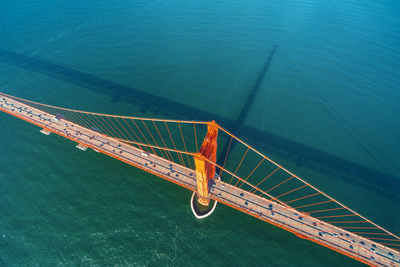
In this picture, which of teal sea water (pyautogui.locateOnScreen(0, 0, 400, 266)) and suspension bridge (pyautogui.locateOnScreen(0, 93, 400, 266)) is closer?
suspension bridge (pyautogui.locateOnScreen(0, 93, 400, 266))

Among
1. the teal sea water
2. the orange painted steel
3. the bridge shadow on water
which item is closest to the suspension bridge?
the orange painted steel

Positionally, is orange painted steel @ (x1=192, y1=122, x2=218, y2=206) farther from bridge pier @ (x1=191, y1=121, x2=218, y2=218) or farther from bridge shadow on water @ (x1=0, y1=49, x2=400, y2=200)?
bridge shadow on water @ (x1=0, y1=49, x2=400, y2=200)

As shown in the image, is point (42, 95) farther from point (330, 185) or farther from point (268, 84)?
point (330, 185)

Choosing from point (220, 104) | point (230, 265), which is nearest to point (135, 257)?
point (230, 265)

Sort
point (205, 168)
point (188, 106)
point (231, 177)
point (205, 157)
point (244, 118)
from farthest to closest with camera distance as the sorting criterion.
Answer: point (188, 106)
point (244, 118)
point (231, 177)
point (205, 168)
point (205, 157)

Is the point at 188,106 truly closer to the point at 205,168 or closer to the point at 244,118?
the point at 244,118

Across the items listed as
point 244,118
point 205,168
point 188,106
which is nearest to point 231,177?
point 205,168
